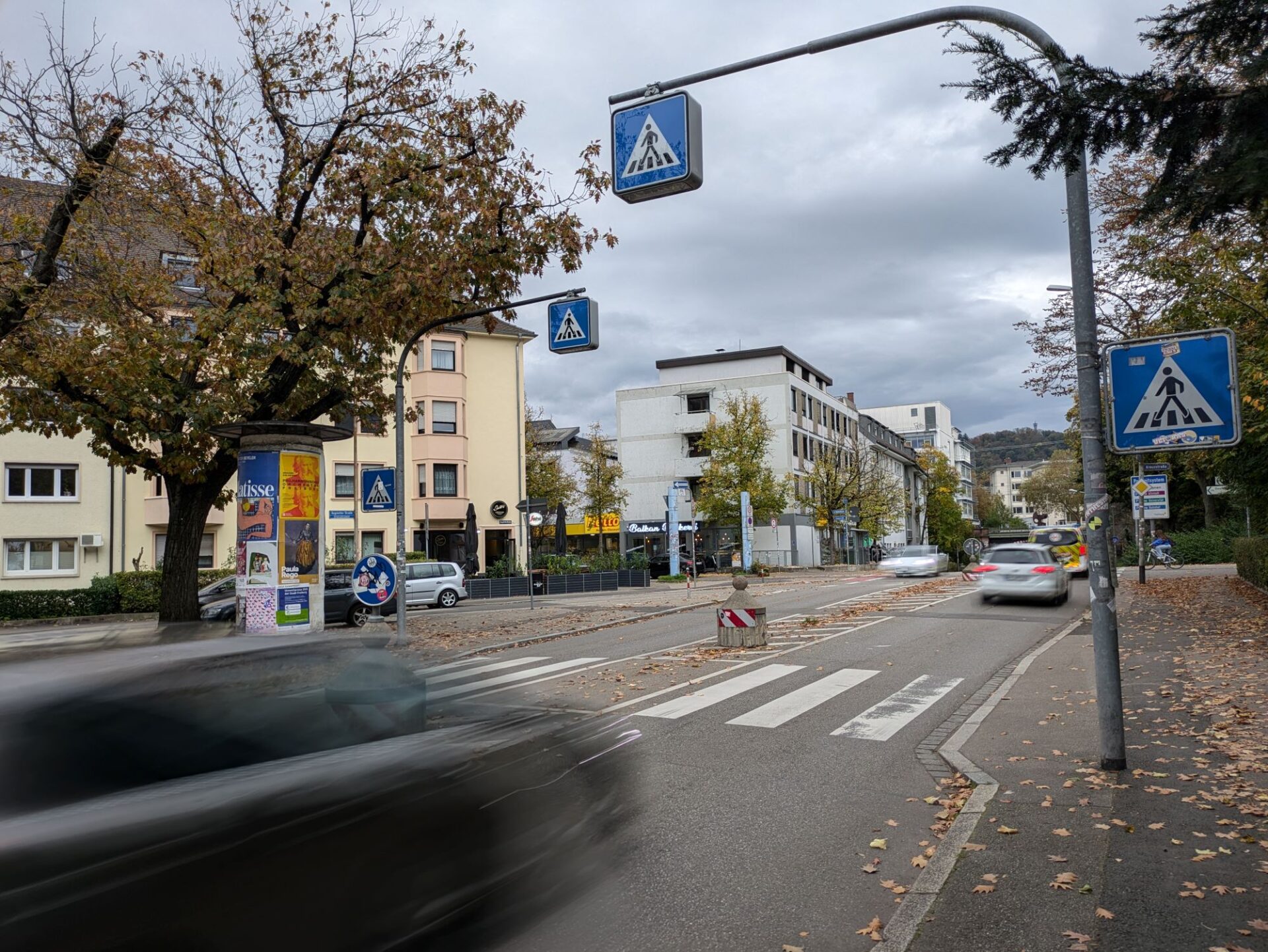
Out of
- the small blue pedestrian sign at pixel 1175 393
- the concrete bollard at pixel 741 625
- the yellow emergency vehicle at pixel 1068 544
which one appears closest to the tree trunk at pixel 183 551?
the concrete bollard at pixel 741 625

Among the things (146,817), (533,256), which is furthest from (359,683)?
(533,256)

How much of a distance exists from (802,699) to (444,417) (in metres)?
36.6

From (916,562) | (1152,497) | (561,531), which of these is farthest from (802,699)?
(916,562)

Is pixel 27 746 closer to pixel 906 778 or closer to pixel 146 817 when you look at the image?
pixel 146 817

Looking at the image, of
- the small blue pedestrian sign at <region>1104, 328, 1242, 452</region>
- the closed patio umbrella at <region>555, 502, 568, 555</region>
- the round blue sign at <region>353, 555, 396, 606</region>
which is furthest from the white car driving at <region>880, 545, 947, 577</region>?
the small blue pedestrian sign at <region>1104, 328, 1242, 452</region>

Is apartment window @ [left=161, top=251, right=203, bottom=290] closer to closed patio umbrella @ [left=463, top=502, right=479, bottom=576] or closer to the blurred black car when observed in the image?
the blurred black car

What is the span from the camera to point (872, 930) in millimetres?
4348

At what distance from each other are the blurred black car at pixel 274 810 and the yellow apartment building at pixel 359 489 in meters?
27.1

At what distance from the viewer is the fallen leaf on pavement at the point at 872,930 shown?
4281mm

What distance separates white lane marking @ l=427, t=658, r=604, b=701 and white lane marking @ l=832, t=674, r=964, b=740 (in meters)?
3.34

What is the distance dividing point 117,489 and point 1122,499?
173ft

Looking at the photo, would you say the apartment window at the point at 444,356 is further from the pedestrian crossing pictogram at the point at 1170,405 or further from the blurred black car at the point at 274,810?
the blurred black car at the point at 274,810

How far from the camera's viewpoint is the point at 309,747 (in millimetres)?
3879

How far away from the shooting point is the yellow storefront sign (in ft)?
202
